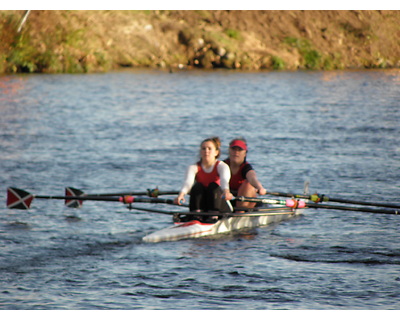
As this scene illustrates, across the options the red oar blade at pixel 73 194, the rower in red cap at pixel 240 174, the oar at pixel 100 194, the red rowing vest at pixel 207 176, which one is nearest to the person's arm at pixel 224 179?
the red rowing vest at pixel 207 176

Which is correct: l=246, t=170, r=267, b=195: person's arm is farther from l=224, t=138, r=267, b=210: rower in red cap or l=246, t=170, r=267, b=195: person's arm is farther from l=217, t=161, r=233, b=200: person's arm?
l=217, t=161, r=233, b=200: person's arm

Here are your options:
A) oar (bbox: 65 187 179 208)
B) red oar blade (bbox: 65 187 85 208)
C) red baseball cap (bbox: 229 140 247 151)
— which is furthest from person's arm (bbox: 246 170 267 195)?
red oar blade (bbox: 65 187 85 208)

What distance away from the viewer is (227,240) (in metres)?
12.8

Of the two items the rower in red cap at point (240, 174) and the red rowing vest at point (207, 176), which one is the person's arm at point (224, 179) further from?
the rower in red cap at point (240, 174)

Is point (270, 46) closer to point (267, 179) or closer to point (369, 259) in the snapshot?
point (267, 179)

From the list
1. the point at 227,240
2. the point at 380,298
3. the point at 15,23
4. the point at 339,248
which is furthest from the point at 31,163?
the point at 15,23

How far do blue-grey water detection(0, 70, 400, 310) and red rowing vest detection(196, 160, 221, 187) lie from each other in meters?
1.09

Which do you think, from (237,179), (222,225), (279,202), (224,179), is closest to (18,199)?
(222,225)

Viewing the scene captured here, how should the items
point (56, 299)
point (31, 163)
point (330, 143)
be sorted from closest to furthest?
point (56, 299), point (31, 163), point (330, 143)

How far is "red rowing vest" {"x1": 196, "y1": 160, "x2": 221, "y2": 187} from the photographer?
12656 millimetres

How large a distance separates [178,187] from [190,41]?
38.9 m

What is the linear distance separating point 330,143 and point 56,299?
1668 centimetres

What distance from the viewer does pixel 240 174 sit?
45.0 ft

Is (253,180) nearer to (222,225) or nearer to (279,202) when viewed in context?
(279,202)
